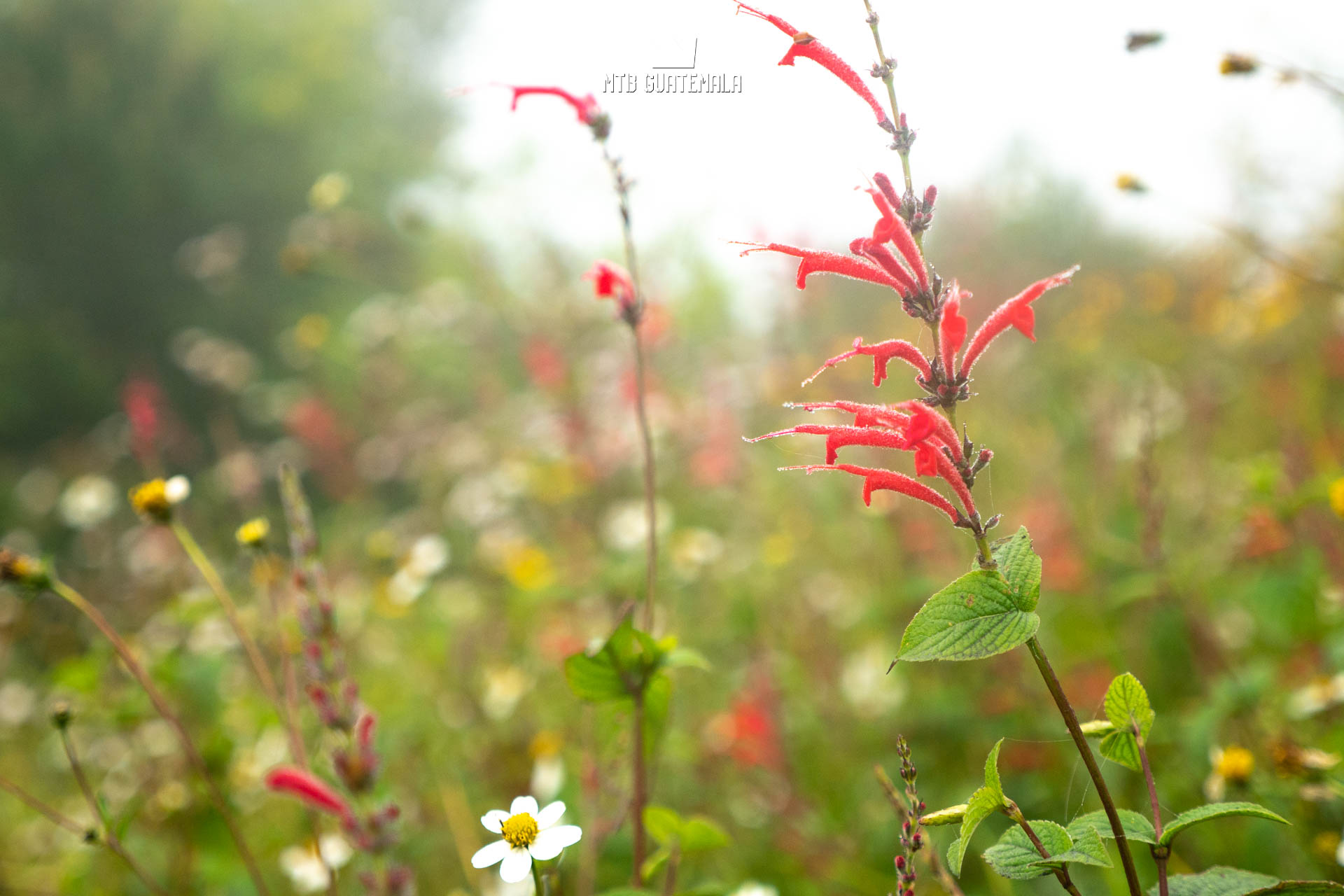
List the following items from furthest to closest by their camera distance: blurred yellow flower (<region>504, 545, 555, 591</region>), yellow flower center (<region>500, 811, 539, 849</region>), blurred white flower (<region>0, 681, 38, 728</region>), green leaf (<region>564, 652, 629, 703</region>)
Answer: blurred white flower (<region>0, 681, 38, 728</region>) → blurred yellow flower (<region>504, 545, 555, 591</region>) → green leaf (<region>564, 652, 629, 703</region>) → yellow flower center (<region>500, 811, 539, 849</region>)

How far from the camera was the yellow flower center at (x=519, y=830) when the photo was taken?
0.80 metres

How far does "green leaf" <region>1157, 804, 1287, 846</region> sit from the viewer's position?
594 millimetres

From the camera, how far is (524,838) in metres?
0.80

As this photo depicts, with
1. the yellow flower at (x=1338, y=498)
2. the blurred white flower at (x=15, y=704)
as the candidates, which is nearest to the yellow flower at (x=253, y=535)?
the yellow flower at (x=1338, y=498)

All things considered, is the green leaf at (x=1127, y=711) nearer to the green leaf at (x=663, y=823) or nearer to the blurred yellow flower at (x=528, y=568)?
the green leaf at (x=663, y=823)

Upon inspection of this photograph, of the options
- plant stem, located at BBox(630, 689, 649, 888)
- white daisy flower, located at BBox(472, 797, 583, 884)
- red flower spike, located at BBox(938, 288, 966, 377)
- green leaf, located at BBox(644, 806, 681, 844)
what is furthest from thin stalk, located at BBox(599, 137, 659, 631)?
red flower spike, located at BBox(938, 288, 966, 377)

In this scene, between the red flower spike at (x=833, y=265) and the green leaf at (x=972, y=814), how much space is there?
1.36 feet

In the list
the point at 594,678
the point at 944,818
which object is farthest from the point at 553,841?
the point at 944,818

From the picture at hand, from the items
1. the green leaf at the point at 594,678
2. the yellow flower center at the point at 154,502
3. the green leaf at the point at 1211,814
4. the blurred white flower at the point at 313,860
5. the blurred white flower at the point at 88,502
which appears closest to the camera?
the green leaf at the point at 1211,814

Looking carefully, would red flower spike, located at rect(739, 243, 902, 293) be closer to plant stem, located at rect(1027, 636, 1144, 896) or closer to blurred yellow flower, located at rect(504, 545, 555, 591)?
plant stem, located at rect(1027, 636, 1144, 896)

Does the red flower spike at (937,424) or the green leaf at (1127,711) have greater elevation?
the red flower spike at (937,424)

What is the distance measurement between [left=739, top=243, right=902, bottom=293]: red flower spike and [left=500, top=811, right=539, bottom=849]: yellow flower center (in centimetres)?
57

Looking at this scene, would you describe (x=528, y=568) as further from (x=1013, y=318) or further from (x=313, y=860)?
(x=1013, y=318)

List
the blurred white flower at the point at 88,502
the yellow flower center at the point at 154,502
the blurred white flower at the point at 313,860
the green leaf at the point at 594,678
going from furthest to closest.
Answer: the blurred white flower at the point at 88,502
the blurred white flower at the point at 313,860
the yellow flower center at the point at 154,502
the green leaf at the point at 594,678
